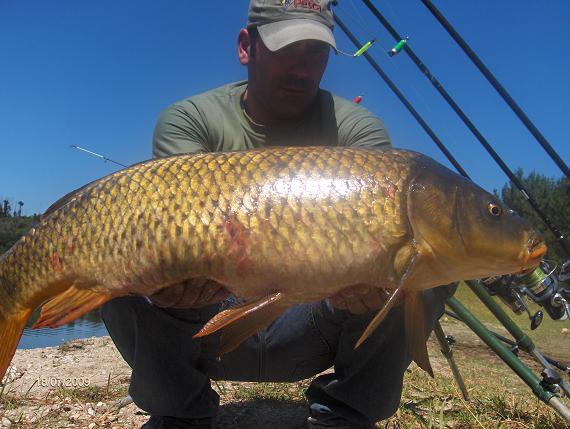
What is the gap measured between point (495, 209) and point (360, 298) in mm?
542

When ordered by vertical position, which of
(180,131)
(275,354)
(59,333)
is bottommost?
(275,354)

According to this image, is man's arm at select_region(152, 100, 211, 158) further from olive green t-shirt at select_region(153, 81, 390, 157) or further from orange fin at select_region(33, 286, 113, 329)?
orange fin at select_region(33, 286, 113, 329)

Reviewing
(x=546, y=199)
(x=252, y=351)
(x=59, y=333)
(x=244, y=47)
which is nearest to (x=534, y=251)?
(x=252, y=351)

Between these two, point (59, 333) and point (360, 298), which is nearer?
point (360, 298)

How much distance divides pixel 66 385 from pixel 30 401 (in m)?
0.46

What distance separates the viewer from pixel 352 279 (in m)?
1.73

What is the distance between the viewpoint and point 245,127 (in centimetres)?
290

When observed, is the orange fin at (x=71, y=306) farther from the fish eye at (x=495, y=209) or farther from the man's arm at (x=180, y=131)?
the fish eye at (x=495, y=209)

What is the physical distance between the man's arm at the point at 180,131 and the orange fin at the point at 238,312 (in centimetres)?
109

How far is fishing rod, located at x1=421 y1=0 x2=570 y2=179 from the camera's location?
4789 mm

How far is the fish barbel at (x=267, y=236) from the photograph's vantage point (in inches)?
67.7

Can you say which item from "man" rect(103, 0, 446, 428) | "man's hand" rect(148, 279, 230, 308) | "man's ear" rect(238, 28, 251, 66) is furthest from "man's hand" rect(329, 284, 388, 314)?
"man's ear" rect(238, 28, 251, 66)

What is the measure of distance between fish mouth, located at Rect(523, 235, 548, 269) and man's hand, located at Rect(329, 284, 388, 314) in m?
0.48

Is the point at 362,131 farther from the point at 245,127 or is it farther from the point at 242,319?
the point at 242,319
